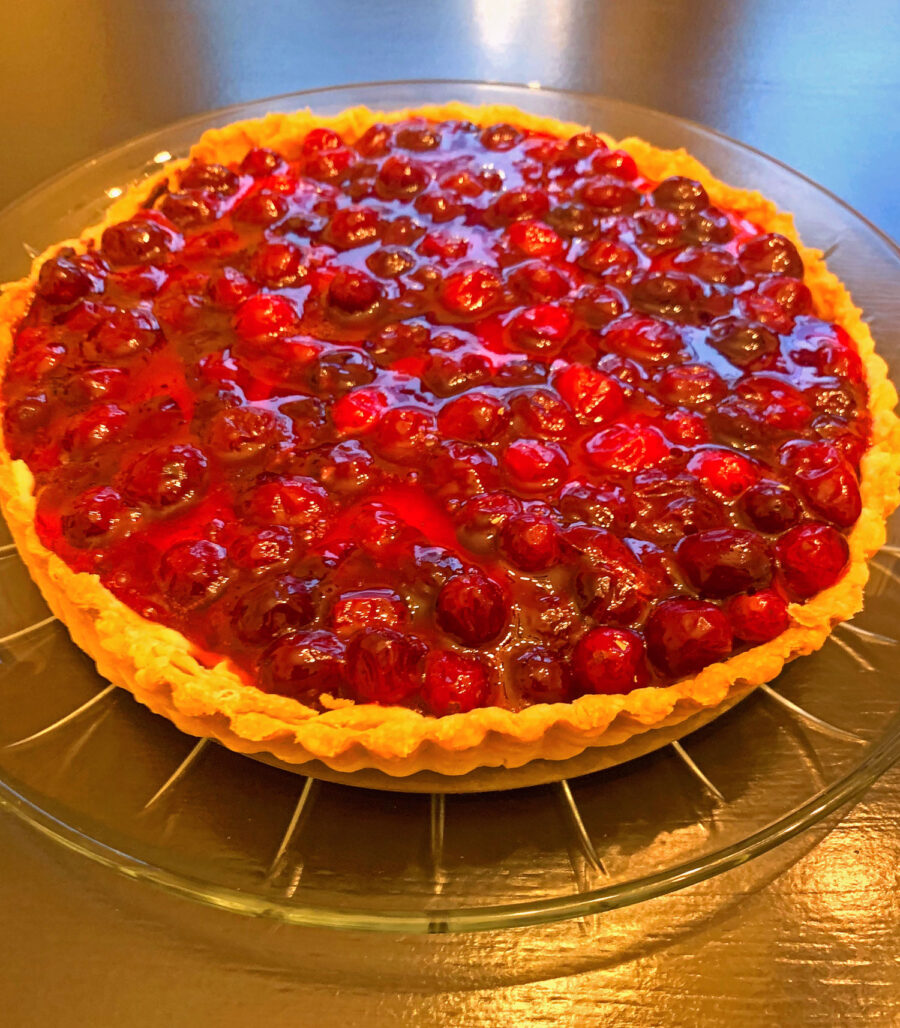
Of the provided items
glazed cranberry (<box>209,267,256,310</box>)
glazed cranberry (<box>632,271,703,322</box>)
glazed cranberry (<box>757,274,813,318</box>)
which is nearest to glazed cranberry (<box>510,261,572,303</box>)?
glazed cranberry (<box>632,271,703,322</box>)

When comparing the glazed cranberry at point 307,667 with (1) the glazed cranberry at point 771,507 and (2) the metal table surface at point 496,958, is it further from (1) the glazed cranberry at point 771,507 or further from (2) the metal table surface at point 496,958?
(1) the glazed cranberry at point 771,507

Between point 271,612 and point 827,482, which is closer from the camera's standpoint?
point 271,612

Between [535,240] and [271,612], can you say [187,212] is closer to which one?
[535,240]

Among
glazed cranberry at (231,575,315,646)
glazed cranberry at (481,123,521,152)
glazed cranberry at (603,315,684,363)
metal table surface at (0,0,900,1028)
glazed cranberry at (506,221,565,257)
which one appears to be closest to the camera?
metal table surface at (0,0,900,1028)

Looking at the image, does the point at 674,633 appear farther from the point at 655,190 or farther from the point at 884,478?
the point at 655,190

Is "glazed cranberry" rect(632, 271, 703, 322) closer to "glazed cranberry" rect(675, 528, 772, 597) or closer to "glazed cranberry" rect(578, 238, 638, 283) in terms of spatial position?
"glazed cranberry" rect(578, 238, 638, 283)

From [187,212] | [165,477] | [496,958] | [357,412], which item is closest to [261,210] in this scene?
[187,212]
